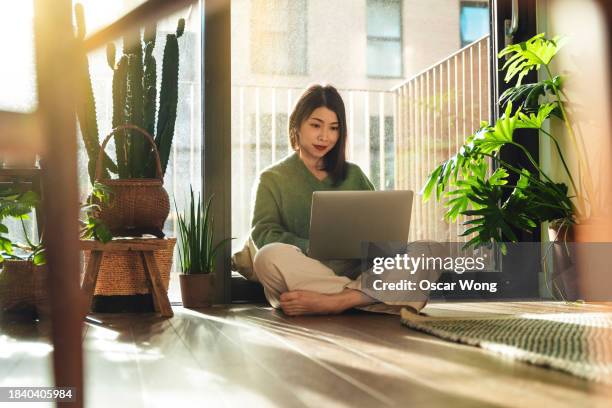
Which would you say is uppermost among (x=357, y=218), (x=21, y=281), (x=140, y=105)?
(x=140, y=105)

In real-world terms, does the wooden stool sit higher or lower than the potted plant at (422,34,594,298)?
lower

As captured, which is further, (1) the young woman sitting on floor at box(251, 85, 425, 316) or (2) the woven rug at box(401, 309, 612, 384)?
(1) the young woman sitting on floor at box(251, 85, 425, 316)

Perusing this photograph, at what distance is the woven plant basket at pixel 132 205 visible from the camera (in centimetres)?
288

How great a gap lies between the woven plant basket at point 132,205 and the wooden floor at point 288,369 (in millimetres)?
505

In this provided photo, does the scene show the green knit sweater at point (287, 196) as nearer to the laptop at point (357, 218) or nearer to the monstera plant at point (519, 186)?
the laptop at point (357, 218)

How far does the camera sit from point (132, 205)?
288 cm

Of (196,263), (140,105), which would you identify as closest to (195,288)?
(196,263)

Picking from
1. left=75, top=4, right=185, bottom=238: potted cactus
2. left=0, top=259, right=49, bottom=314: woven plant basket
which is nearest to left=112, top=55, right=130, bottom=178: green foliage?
left=75, top=4, right=185, bottom=238: potted cactus

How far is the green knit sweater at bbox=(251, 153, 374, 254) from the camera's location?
122 inches

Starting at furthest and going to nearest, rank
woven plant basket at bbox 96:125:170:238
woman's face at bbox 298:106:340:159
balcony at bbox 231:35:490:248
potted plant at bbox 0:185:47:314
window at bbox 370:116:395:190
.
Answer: window at bbox 370:116:395:190 → balcony at bbox 231:35:490:248 → woman's face at bbox 298:106:340:159 → woven plant basket at bbox 96:125:170:238 → potted plant at bbox 0:185:47:314

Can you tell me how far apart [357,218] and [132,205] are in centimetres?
89

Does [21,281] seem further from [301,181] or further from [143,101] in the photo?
[301,181]

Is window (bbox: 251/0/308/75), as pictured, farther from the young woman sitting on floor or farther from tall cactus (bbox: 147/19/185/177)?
tall cactus (bbox: 147/19/185/177)

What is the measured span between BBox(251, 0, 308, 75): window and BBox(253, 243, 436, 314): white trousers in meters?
1.08
